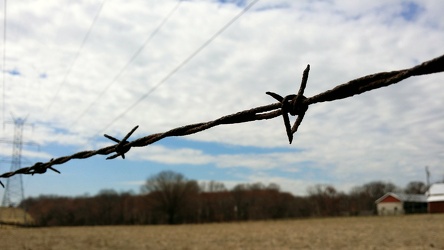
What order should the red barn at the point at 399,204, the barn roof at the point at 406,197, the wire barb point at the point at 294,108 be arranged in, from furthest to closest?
the barn roof at the point at 406,197, the red barn at the point at 399,204, the wire barb point at the point at 294,108

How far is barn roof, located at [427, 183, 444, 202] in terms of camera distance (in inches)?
3273

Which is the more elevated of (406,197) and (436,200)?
(406,197)

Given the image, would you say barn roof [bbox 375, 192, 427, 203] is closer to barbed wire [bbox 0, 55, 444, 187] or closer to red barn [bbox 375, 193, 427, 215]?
red barn [bbox 375, 193, 427, 215]

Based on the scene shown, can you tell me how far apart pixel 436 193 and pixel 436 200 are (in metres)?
2.78

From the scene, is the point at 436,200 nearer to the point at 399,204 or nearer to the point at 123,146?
the point at 399,204

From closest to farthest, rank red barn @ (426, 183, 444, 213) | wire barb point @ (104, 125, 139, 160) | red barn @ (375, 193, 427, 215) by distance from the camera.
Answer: wire barb point @ (104, 125, 139, 160)
red barn @ (426, 183, 444, 213)
red barn @ (375, 193, 427, 215)

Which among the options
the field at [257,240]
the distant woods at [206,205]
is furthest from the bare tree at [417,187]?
the field at [257,240]

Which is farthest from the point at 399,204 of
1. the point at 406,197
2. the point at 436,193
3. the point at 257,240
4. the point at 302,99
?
the point at 302,99

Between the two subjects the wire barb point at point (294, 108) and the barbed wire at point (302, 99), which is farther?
the wire barb point at point (294, 108)

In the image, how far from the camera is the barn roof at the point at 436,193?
8312 cm

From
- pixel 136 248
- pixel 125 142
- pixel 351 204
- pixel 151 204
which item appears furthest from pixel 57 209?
pixel 125 142

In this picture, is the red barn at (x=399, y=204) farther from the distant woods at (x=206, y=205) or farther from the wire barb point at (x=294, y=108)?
the wire barb point at (x=294, y=108)

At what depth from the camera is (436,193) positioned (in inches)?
3351

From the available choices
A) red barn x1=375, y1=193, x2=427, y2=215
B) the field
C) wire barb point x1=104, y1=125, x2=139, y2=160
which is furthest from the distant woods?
wire barb point x1=104, y1=125, x2=139, y2=160
